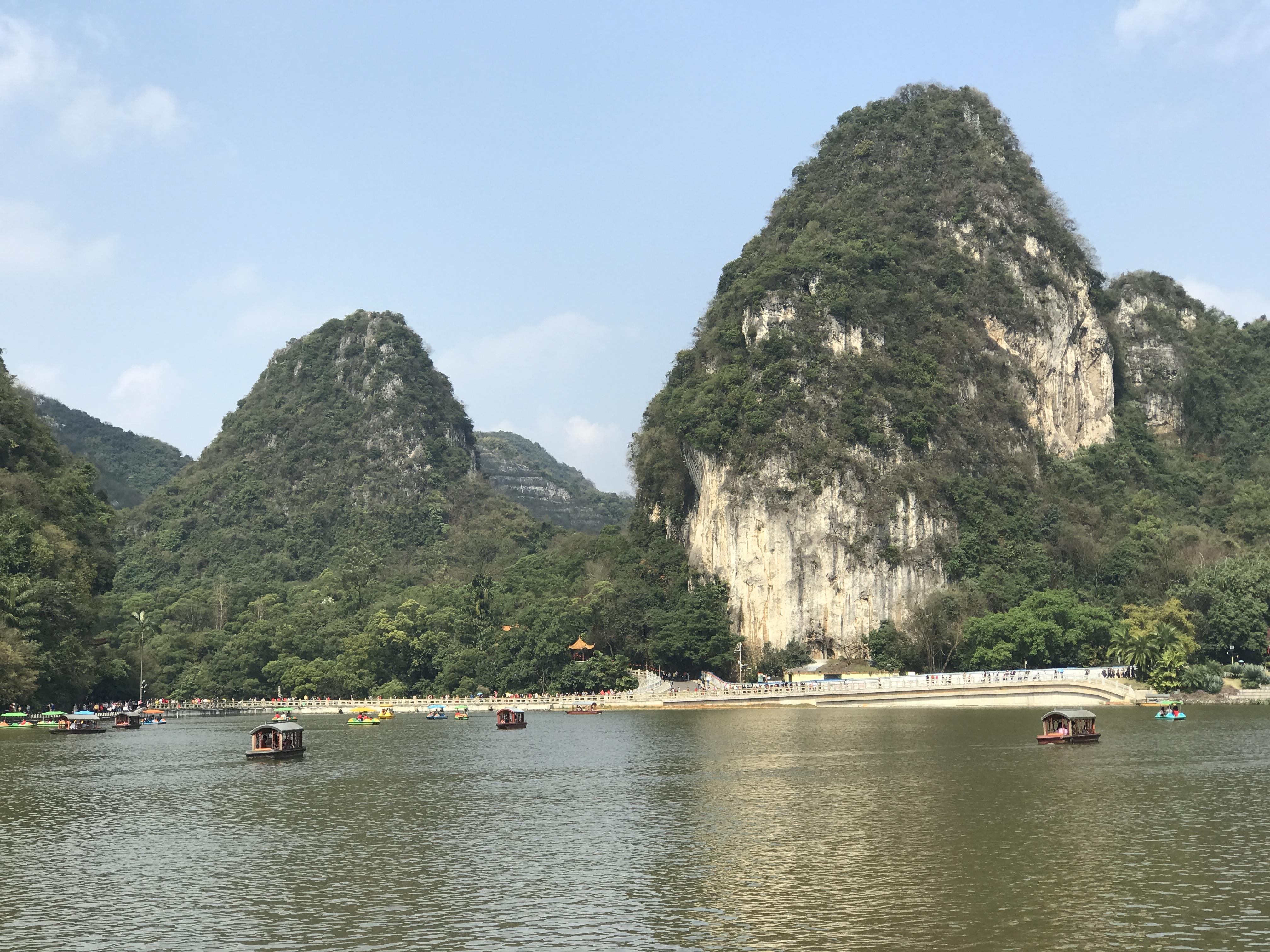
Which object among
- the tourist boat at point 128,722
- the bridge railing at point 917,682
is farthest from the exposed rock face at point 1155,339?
the tourist boat at point 128,722

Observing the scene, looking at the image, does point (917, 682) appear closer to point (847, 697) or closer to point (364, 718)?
point (847, 697)

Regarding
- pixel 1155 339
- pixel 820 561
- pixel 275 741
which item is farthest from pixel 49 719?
pixel 1155 339

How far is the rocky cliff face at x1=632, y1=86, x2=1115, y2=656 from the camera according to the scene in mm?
126375

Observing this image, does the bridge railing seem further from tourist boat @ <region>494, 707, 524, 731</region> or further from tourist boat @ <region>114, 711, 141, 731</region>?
tourist boat @ <region>114, 711, 141, 731</region>

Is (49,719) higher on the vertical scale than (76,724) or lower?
higher

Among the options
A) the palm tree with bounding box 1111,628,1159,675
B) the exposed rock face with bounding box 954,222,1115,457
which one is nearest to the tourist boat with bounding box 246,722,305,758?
the palm tree with bounding box 1111,628,1159,675

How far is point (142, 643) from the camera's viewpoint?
12762 centimetres

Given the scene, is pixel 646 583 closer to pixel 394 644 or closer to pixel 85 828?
pixel 394 644

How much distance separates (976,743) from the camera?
205ft

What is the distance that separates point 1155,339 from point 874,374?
5703 centimetres

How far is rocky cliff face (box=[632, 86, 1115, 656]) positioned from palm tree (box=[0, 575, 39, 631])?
220ft

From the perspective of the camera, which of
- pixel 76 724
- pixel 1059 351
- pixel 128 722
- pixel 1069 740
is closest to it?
pixel 1069 740

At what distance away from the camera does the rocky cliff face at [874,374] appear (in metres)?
126

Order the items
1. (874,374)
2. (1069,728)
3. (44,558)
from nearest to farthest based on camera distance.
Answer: (1069,728) → (44,558) → (874,374)
